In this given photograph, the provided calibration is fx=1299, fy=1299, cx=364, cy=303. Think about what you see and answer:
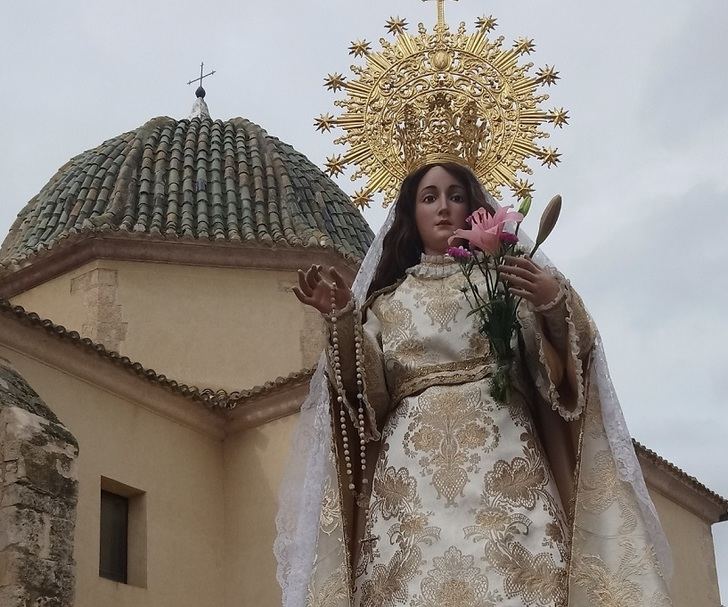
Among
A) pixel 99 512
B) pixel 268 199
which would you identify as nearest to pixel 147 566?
pixel 99 512

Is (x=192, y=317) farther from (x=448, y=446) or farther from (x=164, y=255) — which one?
(x=448, y=446)

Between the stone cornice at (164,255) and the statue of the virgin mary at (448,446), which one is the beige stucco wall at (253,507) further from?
the statue of the virgin mary at (448,446)

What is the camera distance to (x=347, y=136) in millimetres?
5070

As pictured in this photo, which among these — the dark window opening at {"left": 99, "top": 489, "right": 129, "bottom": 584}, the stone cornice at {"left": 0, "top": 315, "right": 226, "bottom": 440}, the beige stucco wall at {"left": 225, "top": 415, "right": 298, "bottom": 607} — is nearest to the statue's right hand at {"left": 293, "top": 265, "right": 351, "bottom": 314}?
the stone cornice at {"left": 0, "top": 315, "right": 226, "bottom": 440}

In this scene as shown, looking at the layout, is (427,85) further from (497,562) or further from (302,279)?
(497,562)

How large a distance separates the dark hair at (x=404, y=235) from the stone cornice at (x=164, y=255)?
9.89 metres

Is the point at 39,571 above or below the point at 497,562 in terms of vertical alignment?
above

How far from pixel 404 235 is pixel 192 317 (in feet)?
34.3

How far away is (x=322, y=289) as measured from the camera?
434cm

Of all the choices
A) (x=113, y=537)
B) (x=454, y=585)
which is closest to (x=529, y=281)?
(x=454, y=585)

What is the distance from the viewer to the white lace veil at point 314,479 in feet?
13.9

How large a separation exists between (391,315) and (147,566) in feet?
27.4

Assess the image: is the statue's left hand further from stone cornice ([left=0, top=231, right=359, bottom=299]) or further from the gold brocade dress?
stone cornice ([left=0, top=231, right=359, bottom=299])

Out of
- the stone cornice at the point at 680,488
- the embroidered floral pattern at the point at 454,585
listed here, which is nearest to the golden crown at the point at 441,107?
the embroidered floral pattern at the point at 454,585
